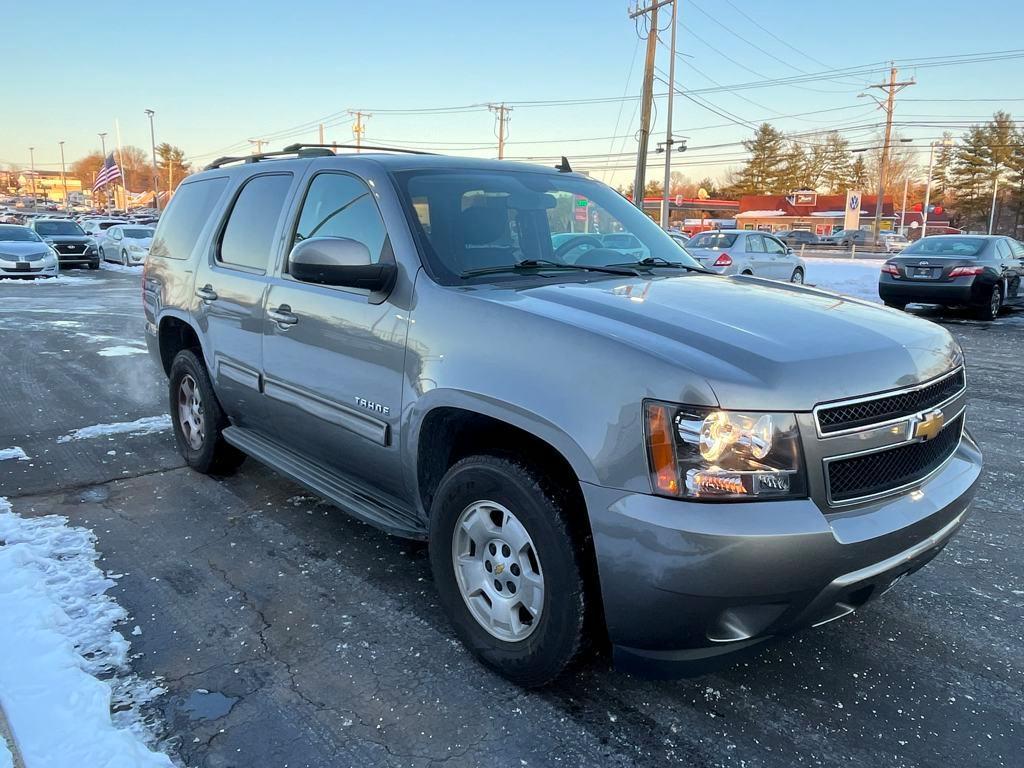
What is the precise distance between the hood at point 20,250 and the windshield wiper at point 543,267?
67.3ft

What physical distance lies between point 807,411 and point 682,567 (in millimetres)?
587

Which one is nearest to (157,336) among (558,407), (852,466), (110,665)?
(110,665)

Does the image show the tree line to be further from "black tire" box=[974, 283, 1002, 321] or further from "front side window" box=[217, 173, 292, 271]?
"front side window" box=[217, 173, 292, 271]

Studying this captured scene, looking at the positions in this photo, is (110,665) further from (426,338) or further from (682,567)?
(682,567)

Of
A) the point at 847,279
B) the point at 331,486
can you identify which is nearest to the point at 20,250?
the point at 331,486

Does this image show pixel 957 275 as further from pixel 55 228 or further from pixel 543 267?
pixel 55 228

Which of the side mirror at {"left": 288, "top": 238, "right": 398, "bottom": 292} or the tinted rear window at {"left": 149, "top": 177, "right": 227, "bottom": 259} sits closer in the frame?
the side mirror at {"left": 288, "top": 238, "right": 398, "bottom": 292}

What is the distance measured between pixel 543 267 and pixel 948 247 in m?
13.7

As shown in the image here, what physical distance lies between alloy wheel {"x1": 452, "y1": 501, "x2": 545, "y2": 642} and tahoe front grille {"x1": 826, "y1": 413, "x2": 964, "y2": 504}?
3.16 feet

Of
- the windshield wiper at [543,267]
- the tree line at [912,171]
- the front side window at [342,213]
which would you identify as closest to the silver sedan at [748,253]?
the windshield wiper at [543,267]

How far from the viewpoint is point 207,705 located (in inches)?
102

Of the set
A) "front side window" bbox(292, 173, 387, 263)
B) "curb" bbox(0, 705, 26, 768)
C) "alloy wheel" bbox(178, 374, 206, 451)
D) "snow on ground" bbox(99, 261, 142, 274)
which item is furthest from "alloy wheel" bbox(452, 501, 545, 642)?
"snow on ground" bbox(99, 261, 142, 274)

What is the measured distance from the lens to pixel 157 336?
209 inches

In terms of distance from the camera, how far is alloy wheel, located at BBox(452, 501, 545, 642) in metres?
2.57
